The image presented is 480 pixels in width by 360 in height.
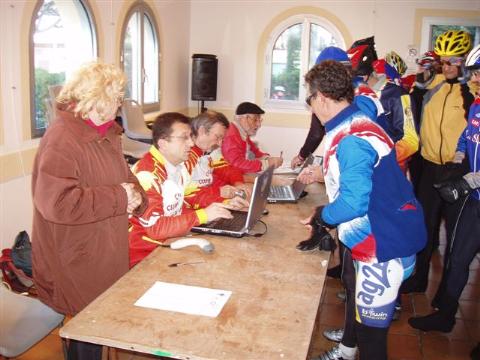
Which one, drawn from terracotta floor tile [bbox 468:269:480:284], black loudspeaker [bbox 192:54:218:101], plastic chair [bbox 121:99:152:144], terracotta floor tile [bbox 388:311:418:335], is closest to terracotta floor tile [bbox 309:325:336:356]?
terracotta floor tile [bbox 388:311:418:335]

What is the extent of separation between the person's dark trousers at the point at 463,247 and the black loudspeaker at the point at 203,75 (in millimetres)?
5179

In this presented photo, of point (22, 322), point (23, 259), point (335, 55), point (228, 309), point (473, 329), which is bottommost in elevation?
point (473, 329)

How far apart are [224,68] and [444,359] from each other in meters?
5.95

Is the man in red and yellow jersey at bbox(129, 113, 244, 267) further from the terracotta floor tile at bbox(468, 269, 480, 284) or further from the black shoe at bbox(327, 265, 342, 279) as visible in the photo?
the terracotta floor tile at bbox(468, 269, 480, 284)

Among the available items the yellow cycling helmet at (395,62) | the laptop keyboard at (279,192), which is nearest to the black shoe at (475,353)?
the laptop keyboard at (279,192)

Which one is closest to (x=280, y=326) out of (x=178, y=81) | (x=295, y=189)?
(x=295, y=189)

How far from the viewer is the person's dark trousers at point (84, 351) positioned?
1.89 metres

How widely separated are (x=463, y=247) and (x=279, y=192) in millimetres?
1058

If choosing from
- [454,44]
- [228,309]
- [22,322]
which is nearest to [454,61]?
[454,44]

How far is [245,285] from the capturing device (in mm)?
1657

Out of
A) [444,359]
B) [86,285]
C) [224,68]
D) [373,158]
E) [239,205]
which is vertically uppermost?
[224,68]

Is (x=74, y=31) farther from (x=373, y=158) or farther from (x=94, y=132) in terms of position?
(x=373, y=158)

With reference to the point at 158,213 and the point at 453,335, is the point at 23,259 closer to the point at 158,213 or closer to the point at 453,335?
the point at 158,213

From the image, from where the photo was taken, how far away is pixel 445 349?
2781 mm
